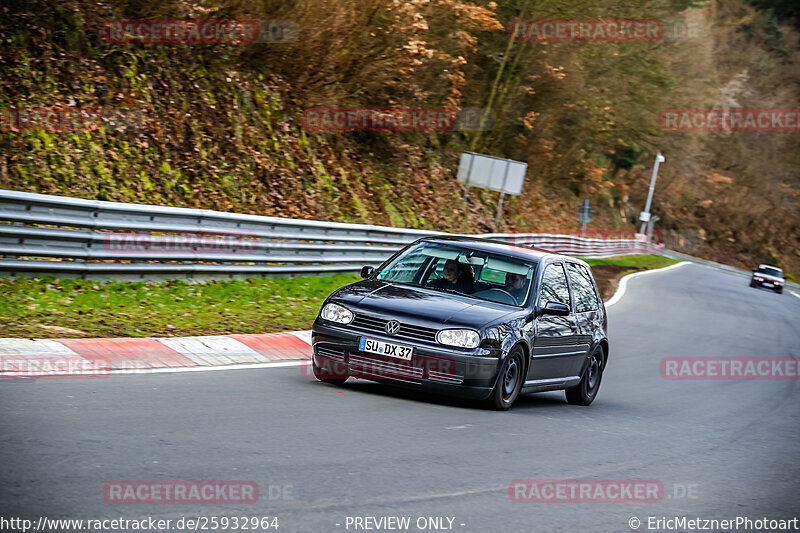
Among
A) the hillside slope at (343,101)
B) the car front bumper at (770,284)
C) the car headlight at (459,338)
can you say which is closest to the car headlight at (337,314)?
the car headlight at (459,338)

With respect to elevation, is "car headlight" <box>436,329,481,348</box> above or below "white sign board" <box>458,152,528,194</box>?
above

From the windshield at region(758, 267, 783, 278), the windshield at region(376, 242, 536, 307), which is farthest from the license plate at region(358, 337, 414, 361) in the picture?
the windshield at region(758, 267, 783, 278)

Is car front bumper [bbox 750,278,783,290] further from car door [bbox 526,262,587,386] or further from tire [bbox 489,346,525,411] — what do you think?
tire [bbox 489,346,525,411]

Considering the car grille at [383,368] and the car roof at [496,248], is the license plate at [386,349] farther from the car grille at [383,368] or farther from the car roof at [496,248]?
the car roof at [496,248]

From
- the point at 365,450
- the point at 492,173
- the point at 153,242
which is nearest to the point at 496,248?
the point at 365,450

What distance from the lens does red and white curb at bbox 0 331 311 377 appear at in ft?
27.3

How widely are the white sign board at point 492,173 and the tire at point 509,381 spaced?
80.5 ft

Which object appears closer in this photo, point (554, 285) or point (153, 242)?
point (554, 285)

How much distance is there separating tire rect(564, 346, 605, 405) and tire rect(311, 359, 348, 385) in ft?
9.52

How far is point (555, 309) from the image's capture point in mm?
9461

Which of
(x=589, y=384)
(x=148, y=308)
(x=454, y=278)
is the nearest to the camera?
(x=454, y=278)

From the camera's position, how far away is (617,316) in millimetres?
22797

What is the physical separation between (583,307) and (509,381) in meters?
2.08

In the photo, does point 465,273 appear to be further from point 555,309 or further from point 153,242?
point 153,242
